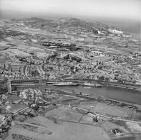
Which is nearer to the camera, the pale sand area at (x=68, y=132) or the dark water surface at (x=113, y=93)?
the pale sand area at (x=68, y=132)

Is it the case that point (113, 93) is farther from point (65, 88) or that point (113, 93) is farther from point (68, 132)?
point (68, 132)

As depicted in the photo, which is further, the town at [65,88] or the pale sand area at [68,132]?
the town at [65,88]

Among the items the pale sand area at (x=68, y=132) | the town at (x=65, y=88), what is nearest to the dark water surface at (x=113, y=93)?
the town at (x=65, y=88)

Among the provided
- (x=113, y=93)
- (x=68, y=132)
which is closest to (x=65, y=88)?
(x=113, y=93)

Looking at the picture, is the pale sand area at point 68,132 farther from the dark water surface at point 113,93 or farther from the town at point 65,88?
the dark water surface at point 113,93

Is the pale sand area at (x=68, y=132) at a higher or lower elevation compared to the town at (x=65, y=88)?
lower

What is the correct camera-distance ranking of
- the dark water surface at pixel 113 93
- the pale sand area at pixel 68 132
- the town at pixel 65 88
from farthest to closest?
the dark water surface at pixel 113 93
the town at pixel 65 88
the pale sand area at pixel 68 132

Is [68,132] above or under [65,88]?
under

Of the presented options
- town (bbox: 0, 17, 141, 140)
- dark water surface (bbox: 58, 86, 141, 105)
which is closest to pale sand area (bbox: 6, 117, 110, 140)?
town (bbox: 0, 17, 141, 140)

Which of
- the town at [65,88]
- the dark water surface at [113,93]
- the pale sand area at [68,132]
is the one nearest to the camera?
the pale sand area at [68,132]

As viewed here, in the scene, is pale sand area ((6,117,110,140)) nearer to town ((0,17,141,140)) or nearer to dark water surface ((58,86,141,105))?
town ((0,17,141,140))

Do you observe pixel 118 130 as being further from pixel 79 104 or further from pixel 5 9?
pixel 5 9
